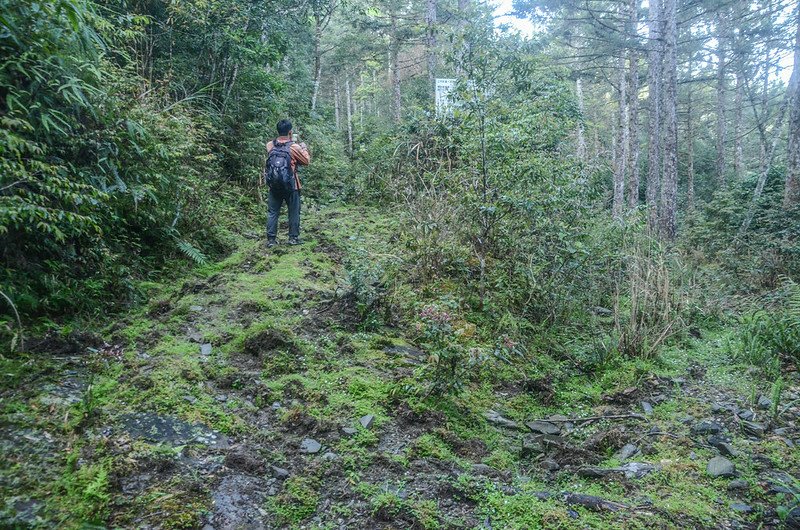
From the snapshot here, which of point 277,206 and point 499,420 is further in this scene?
point 277,206

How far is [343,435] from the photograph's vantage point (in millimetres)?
3369

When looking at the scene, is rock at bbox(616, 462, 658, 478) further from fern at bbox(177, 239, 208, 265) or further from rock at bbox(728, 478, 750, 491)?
fern at bbox(177, 239, 208, 265)

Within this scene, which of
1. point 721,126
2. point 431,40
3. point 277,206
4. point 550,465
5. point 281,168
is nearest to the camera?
point 550,465

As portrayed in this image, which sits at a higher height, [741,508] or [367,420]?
[367,420]

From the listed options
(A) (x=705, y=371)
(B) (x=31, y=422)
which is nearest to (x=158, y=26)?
(B) (x=31, y=422)

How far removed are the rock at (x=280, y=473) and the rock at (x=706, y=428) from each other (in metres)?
3.08

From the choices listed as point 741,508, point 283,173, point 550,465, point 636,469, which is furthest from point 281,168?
point 741,508

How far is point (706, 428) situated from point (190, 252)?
5.80 m

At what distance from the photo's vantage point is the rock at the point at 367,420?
11.5 feet

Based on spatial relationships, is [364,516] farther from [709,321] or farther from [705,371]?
[709,321]

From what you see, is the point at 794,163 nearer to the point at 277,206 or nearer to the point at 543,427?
the point at 543,427

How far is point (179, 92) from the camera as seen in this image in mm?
8758

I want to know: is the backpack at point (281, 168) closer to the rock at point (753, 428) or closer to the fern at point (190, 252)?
the fern at point (190, 252)

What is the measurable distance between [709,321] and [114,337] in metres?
7.21
